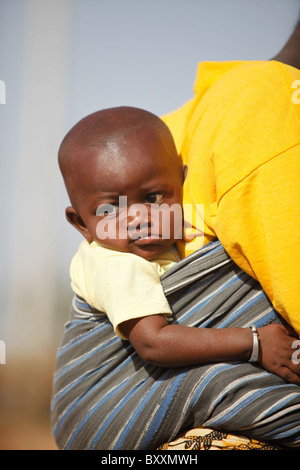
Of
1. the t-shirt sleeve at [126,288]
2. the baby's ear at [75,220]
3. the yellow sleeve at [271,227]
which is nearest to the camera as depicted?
the yellow sleeve at [271,227]

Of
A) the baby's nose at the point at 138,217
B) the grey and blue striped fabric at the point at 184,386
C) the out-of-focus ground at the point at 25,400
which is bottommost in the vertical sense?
the out-of-focus ground at the point at 25,400

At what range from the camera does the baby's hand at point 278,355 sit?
1.29 meters

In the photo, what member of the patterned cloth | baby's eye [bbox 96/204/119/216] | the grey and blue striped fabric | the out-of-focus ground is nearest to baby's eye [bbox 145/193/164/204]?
baby's eye [bbox 96/204/119/216]

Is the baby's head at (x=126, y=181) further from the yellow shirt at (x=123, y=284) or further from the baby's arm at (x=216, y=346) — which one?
the baby's arm at (x=216, y=346)

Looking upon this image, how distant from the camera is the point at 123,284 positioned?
1348 millimetres

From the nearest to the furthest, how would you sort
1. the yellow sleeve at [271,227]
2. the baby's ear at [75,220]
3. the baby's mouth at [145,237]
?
the yellow sleeve at [271,227]
the baby's mouth at [145,237]
the baby's ear at [75,220]

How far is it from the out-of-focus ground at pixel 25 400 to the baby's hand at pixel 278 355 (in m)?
5.73

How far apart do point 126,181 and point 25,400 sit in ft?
20.0

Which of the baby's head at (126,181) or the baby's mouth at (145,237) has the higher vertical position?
the baby's head at (126,181)

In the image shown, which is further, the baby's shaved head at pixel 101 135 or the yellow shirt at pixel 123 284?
the baby's shaved head at pixel 101 135

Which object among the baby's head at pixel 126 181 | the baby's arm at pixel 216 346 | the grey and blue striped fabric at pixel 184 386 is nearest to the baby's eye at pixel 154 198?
the baby's head at pixel 126 181

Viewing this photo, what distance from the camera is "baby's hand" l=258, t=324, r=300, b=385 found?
1289 mm

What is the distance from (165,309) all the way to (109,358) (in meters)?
0.30

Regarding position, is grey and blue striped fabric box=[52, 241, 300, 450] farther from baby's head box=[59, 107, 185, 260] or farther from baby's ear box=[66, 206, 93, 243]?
baby's ear box=[66, 206, 93, 243]
